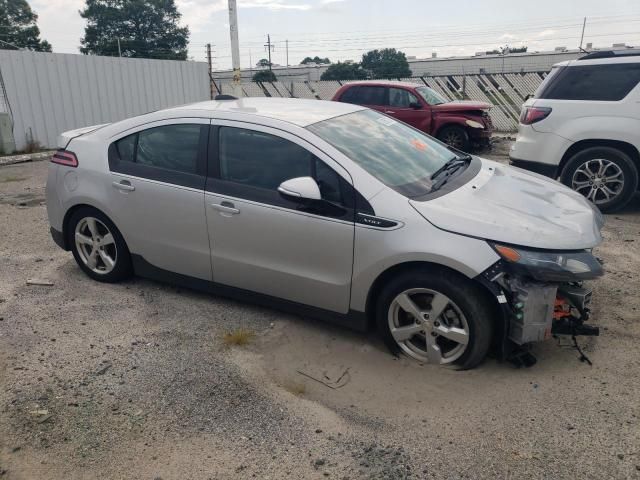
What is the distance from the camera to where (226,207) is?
3838 mm

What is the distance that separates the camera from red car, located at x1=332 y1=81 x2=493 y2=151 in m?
11.9

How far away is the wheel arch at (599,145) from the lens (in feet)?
21.3

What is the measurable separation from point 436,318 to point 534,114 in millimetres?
4692

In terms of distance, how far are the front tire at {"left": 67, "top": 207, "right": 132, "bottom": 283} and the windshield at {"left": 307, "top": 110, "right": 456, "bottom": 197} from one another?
204 cm

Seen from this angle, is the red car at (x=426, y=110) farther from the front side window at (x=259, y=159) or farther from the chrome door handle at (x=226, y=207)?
the chrome door handle at (x=226, y=207)

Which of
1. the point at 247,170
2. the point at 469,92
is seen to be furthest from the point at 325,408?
the point at 469,92

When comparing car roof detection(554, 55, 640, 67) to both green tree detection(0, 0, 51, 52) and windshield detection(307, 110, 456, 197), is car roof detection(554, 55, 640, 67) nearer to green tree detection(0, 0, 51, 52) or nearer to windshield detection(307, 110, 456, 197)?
Result: windshield detection(307, 110, 456, 197)

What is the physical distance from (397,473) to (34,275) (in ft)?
13.1

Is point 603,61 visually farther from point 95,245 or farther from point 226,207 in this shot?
point 95,245

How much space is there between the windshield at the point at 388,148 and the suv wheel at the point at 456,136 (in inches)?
311

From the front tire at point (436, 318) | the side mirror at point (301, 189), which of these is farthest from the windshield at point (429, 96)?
the front tire at point (436, 318)

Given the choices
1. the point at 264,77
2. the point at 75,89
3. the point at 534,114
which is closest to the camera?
the point at 534,114

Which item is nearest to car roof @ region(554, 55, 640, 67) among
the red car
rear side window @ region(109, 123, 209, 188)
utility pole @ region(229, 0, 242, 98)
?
the red car

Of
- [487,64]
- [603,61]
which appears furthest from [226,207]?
[487,64]
